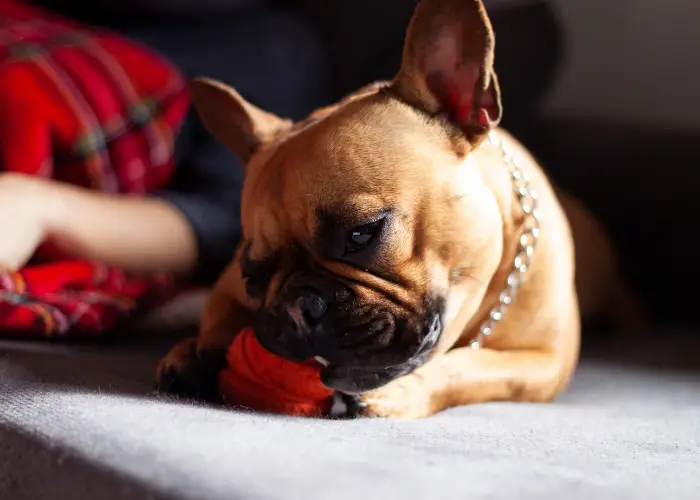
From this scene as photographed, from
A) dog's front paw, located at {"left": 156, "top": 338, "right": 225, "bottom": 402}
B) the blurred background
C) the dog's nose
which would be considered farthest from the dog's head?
the blurred background

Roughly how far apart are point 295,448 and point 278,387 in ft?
0.74

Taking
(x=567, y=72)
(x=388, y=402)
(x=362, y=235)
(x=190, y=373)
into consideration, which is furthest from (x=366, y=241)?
(x=567, y=72)

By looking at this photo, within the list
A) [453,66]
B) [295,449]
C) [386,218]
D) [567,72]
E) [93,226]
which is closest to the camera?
[295,449]

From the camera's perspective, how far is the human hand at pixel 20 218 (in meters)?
1.24

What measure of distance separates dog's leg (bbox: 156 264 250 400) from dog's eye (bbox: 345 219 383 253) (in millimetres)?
266

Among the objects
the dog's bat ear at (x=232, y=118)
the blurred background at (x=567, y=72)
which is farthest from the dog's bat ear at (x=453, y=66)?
the blurred background at (x=567, y=72)

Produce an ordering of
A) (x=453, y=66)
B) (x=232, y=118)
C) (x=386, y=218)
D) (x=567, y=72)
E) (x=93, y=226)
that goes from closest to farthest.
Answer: (x=386, y=218)
(x=453, y=66)
(x=232, y=118)
(x=93, y=226)
(x=567, y=72)

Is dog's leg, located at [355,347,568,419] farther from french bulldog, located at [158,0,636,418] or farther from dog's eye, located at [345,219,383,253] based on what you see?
dog's eye, located at [345,219,383,253]

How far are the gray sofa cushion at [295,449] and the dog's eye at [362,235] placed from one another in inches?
8.0

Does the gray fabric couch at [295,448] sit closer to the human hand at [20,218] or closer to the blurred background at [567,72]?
the human hand at [20,218]

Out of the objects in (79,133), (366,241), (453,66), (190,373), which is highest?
(453,66)

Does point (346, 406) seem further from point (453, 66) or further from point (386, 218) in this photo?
point (453, 66)

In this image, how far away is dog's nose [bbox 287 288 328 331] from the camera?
94 cm

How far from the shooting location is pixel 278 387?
38.4 inches
